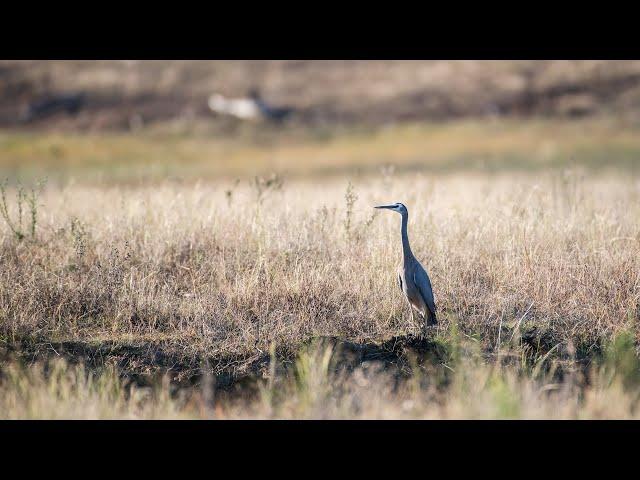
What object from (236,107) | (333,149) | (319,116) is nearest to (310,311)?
(333,149)

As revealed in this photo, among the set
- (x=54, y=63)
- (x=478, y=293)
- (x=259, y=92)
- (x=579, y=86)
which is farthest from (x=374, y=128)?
(x=478, y=293)

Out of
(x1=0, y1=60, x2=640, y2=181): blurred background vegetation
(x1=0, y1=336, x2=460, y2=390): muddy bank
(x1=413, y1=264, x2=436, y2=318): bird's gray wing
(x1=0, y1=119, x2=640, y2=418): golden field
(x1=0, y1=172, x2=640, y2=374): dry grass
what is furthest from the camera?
(x1=0, y1=60, x2=640, y2=181): blurred background vegetation

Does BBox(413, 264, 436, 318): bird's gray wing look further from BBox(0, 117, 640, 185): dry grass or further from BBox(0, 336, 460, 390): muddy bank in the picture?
BBox(0, 117, 640, 185): dry grass

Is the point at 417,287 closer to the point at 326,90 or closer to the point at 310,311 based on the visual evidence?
the point at 310,311

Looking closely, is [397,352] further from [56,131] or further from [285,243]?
[56,131]

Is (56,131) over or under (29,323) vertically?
over

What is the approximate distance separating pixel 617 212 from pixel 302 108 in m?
35.0

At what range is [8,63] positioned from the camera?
1960 inches

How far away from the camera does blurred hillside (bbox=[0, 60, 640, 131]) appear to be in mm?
41125

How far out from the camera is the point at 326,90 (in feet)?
152

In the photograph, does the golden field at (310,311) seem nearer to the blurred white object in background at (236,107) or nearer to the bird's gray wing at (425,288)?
the bird's gray wing at (425,288)

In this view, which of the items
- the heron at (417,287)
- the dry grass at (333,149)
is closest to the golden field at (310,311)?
the heron at (417,287)

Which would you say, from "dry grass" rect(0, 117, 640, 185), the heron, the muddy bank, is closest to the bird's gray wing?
the heron

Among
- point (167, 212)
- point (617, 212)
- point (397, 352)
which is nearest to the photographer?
point (397, 352)
